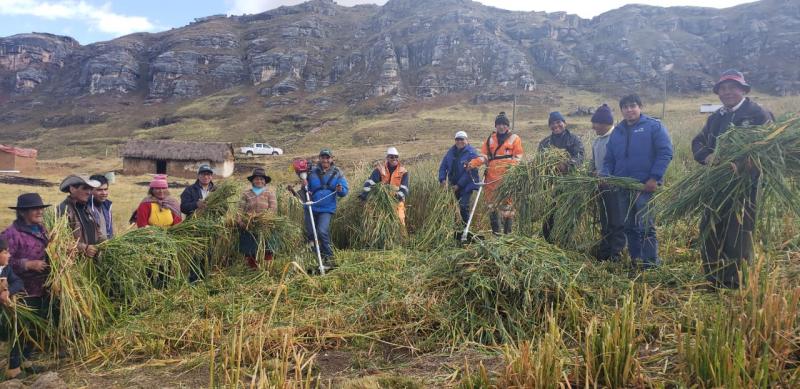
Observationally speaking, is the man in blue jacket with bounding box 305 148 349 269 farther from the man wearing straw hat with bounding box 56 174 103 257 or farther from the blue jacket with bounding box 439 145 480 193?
the man wearing straw hat with bounding box 56 174 103 257

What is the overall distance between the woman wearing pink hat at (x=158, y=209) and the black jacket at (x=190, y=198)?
0.37 ft

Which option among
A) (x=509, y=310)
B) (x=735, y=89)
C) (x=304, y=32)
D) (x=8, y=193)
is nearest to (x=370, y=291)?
(x=509, y=310)

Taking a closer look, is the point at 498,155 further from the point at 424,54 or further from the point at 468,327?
the point at 424,54

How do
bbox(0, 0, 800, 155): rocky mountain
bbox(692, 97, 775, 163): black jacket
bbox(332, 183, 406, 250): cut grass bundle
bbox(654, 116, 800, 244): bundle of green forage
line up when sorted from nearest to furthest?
bbox(654, 116, 800, 244): bundle of green forage, bbox(692, 97, 775, 163): black jacket, bbox(332, 183, 406, 250): cut grass bundle, bbox(0, 0, 800, 155): rocky mountain

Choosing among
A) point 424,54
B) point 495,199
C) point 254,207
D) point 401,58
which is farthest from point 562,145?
point 424,54

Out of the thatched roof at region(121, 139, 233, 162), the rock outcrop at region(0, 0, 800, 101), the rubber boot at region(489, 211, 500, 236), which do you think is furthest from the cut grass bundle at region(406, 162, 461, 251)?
the rock outcrop at region(0, 0, 800, 101)

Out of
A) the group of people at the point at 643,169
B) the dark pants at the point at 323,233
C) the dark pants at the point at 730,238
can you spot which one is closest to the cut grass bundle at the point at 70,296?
the dark pants at the point at 323,233

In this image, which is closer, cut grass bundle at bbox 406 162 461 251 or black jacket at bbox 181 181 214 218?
black jacket at bbox 181 181 214 218

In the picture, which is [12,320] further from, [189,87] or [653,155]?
[189,87]

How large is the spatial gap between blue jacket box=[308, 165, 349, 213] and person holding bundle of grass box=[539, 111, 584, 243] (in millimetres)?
2584

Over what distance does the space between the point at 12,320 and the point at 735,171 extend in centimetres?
499

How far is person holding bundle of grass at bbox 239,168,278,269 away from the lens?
17.1 feet

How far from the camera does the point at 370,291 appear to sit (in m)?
4.07

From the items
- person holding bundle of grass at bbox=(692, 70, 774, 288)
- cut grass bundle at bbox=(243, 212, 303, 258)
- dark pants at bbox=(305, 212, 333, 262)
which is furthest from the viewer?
dark pants at bbox=(305, 212, 333, 262)
